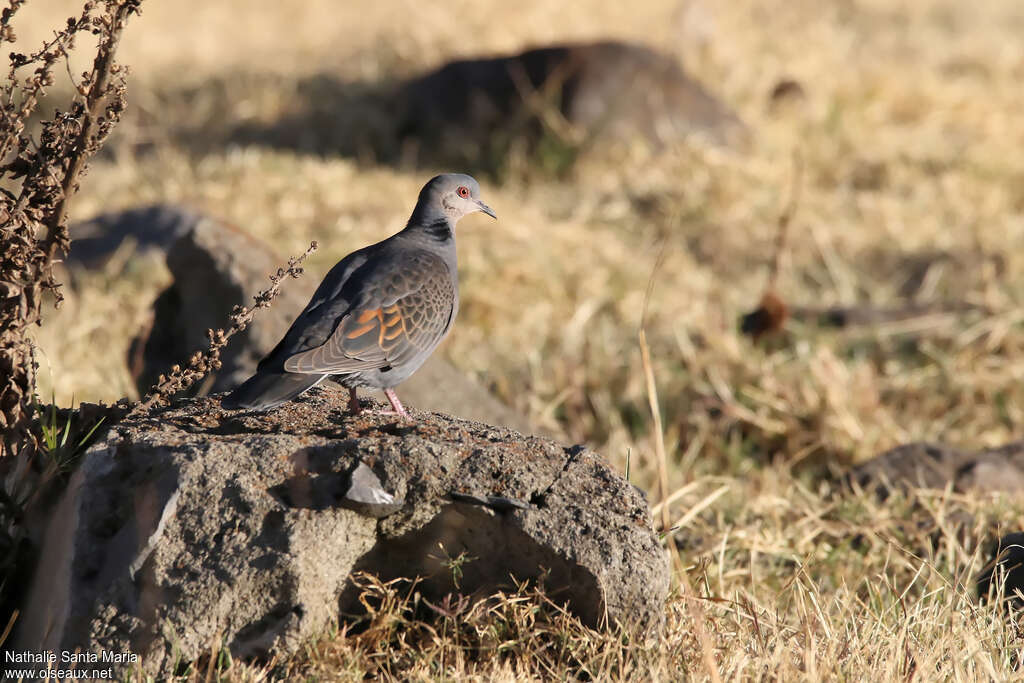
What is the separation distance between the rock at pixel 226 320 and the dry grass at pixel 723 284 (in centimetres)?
42

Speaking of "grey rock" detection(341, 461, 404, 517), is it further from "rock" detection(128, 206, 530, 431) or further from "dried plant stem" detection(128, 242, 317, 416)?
"rock" detection(128, 206, 530, 431)

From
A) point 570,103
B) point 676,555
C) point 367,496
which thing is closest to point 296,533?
point 367,496

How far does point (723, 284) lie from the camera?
7.01 metres

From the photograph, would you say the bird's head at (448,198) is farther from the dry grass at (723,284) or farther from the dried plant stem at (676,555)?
the dried plant stem at (676,555)

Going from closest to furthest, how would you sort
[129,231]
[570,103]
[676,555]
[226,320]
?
[676,555]
[226,320]
[129,231]
[570,103]

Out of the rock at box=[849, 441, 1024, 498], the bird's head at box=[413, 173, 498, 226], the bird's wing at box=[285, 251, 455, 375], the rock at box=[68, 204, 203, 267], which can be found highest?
the rock at box=[68, 204, 203, 267]

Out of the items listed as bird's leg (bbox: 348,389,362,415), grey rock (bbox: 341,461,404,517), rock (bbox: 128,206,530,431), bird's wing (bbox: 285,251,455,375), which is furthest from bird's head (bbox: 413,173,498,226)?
grey rock (bbox: 341,461,404,517)

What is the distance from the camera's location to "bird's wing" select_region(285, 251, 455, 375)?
2.90m

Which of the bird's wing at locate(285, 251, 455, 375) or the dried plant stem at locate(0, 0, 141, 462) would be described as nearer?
the dried plant stem at locate(0, 0, 141, 462)

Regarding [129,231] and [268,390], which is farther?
[129,231]

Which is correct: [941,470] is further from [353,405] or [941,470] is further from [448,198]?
[353,405]

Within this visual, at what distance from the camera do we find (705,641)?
6.86 feet

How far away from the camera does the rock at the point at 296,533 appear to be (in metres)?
2.40

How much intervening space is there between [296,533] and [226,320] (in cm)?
226
